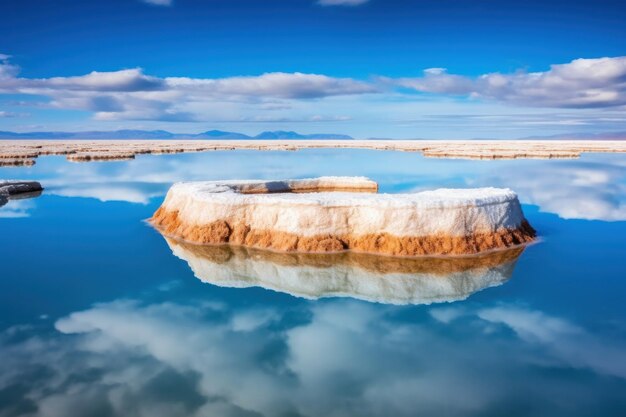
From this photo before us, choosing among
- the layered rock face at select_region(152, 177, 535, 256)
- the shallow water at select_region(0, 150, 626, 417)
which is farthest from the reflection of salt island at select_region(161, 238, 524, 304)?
the layered rock face at select_region(152, 177, 535, 256)

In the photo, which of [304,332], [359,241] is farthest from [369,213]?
[304,332]

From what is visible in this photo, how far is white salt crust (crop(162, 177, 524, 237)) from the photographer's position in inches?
785

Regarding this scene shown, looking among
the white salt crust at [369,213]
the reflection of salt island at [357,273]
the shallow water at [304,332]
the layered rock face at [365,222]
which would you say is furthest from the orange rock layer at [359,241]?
the shallow water at [304,332]

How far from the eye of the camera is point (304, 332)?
530 inches

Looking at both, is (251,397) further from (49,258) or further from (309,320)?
(49,258)

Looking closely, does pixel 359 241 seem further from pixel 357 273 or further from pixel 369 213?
pixel 357 273

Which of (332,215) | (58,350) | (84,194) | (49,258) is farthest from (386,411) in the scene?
(84,194)

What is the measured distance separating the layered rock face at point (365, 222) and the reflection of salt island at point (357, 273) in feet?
1.88

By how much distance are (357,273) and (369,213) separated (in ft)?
10.6

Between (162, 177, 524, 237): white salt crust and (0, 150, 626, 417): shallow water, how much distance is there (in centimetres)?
171

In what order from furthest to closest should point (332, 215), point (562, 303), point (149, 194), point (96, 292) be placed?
point (149, 194), point (332, 215), point (96, 292), point (562, 303)

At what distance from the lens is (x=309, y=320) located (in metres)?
14.3

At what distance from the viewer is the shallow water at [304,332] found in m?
10.1

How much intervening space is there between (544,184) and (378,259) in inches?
1391
